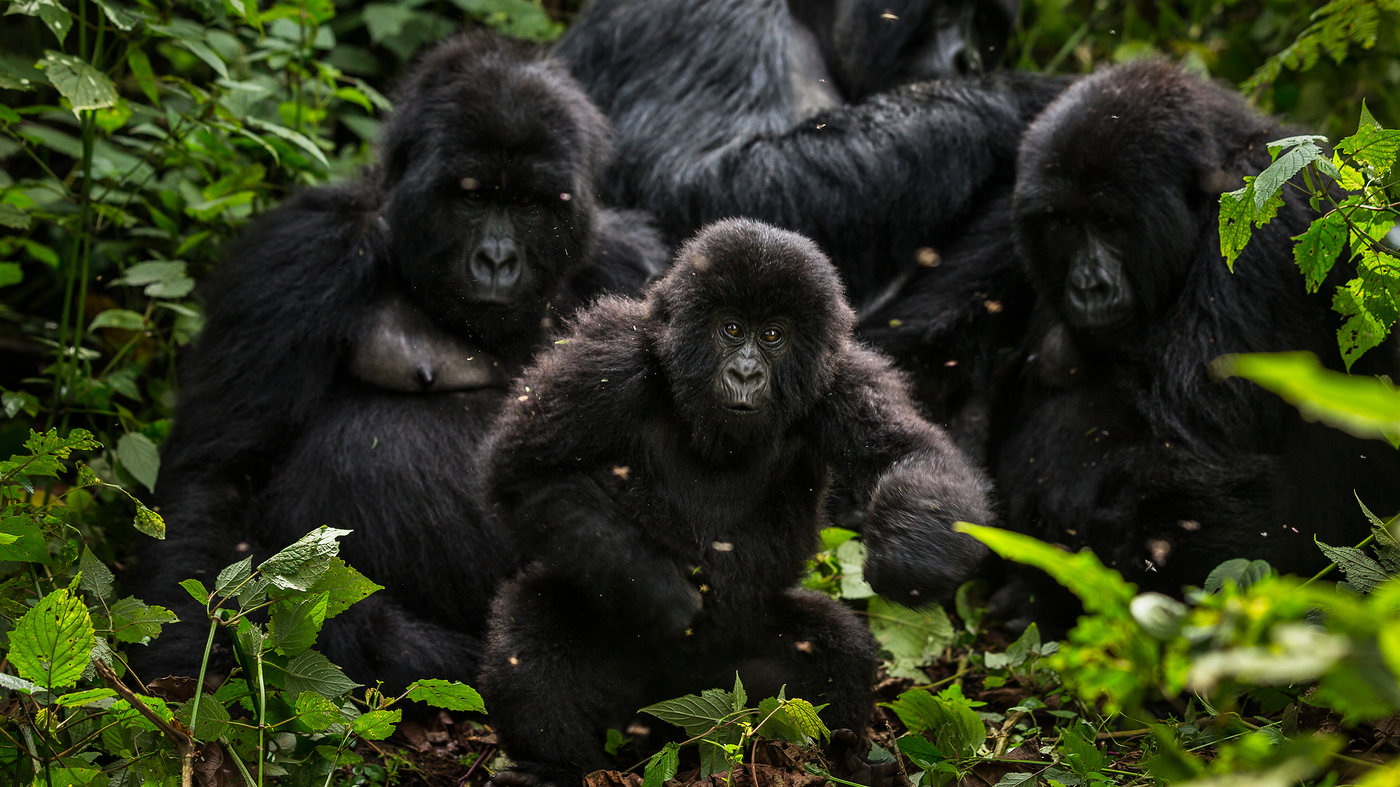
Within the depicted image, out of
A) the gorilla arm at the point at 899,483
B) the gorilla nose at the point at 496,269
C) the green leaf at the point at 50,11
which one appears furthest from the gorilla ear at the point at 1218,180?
the green leaf at the point at 50,11

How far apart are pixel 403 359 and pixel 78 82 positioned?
1.05m

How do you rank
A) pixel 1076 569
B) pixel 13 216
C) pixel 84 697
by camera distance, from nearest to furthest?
pixel 1076 569, pixel 84 697, pixel 13 216

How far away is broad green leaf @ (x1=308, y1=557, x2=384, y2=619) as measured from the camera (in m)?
2.15

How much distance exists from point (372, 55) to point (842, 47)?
2379mm

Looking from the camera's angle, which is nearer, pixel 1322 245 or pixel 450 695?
pixel 450 695

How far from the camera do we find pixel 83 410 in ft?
11.6

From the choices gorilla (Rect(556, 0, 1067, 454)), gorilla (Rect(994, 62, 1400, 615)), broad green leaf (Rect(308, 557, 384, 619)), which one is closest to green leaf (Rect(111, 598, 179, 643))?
broad green leaf (Rect(308, 557, 384, 619))

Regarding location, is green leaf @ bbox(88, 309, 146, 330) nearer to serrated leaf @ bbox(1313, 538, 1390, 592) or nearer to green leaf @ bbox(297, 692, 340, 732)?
green leaf @ bbox(297, 692, 340, 732)

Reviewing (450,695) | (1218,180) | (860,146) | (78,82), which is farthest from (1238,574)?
(78,82)

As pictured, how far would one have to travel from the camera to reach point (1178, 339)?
3141mm

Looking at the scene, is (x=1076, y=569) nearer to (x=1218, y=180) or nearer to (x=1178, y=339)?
(x=1178, y=339)

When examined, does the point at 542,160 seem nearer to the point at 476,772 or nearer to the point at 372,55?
the point at 476,772

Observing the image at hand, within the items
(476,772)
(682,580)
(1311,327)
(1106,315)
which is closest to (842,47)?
(1106,315)

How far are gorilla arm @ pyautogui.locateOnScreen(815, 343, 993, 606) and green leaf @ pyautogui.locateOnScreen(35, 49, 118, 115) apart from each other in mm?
1979
